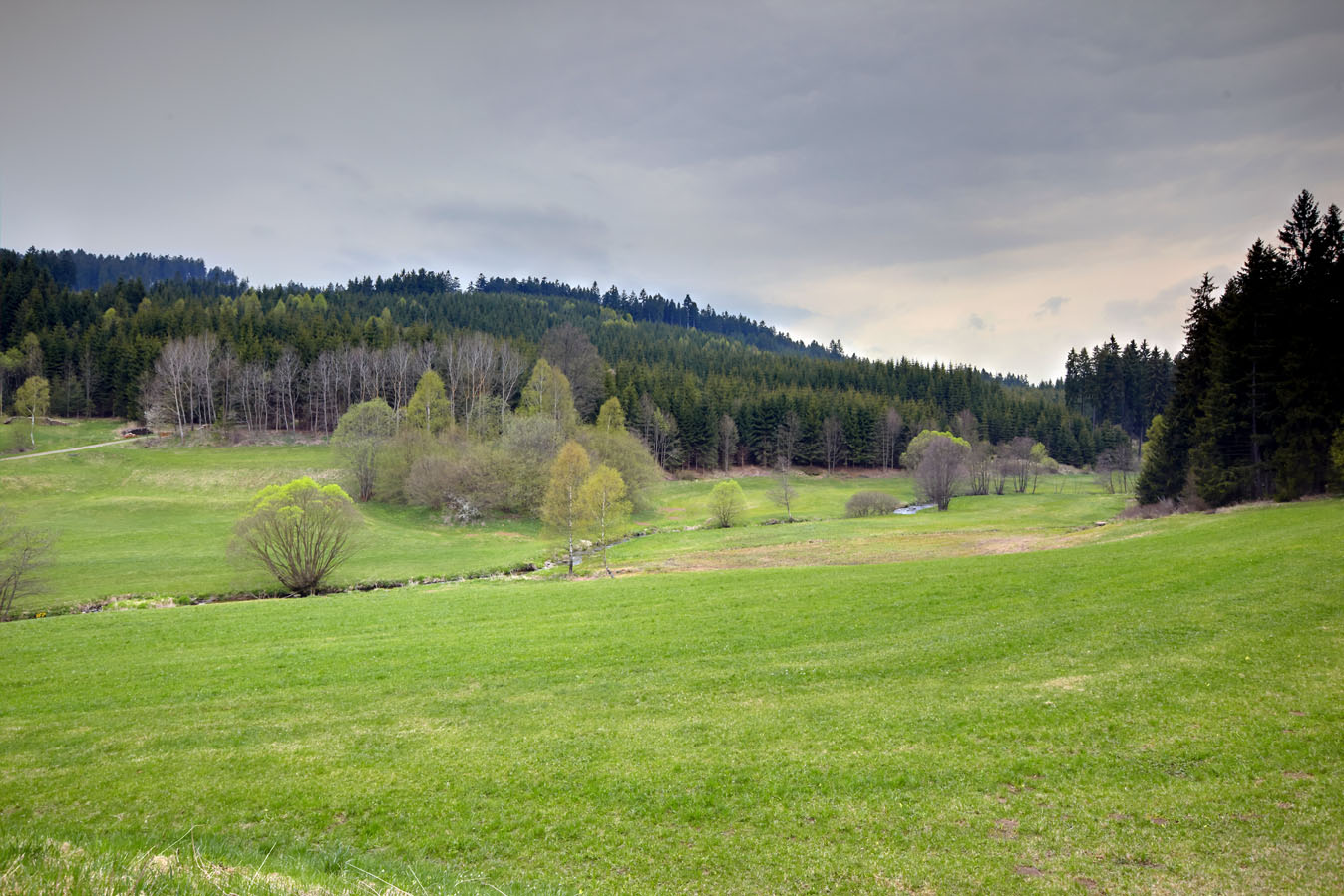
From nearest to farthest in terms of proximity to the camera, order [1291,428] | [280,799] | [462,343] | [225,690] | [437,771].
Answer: [280,799], [437,771], [225,690], [1291,428], [462,343]

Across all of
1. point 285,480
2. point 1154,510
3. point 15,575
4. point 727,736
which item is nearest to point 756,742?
point 727,736

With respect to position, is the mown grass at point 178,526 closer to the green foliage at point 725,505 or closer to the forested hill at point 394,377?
the green foliage at point 725,505

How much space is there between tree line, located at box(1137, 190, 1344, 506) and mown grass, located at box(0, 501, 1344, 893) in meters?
22.4

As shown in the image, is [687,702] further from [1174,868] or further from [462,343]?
[462,343]

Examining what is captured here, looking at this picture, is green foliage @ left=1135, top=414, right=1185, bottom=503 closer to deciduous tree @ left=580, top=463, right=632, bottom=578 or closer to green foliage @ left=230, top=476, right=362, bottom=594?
deciduous tree @ left=580, top=463, right=632, bottom=578

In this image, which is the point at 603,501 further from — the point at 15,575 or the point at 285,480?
the point at 285,480

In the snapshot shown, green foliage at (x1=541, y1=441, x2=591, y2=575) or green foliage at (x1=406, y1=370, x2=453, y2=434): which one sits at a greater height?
green foliage at (x1=406, y1=370, x2=453, y2=434)

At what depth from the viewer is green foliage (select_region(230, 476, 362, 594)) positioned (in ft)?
A: 130

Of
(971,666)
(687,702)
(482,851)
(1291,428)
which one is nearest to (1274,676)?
(971,666)

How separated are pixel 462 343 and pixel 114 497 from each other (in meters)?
56.4

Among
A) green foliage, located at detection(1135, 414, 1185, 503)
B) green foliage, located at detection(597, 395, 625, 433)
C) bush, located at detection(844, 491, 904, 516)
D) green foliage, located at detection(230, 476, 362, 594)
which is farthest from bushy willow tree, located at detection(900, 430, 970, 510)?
green foliage, located at detection(230, 476, 362, 594)

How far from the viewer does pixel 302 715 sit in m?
17.0

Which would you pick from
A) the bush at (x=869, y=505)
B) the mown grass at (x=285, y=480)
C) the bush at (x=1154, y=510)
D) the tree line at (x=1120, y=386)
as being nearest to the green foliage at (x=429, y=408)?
the mown grass at (x=285, y=480)

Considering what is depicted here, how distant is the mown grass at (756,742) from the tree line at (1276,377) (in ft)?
73.4
